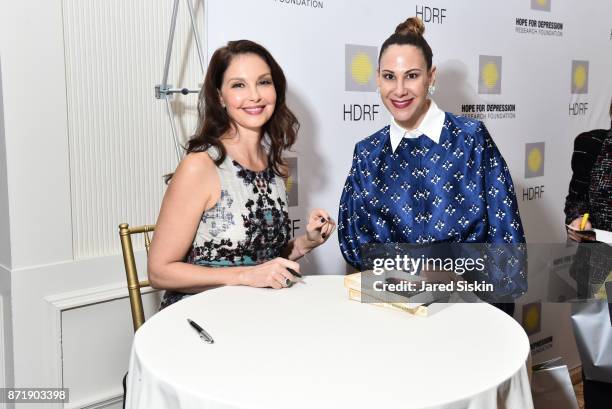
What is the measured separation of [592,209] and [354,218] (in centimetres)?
105

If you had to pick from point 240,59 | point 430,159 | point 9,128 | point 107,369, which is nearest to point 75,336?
point 107,369

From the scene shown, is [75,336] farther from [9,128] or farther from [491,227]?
[491,227]

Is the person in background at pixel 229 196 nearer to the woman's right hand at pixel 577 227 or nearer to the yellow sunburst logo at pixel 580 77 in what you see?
the woman's right hand at pixel 577 227

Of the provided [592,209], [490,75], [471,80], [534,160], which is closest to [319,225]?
[592,209]

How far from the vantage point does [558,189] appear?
382 centimetres

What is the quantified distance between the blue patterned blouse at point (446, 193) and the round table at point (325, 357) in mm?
536

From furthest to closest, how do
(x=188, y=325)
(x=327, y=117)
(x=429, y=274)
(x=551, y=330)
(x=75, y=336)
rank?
1. (x=551, y=330)
2. (x=327, y=117)
3. (x=75, y=336)
4. (x=429, y=274)
5. (x=188, y=325)

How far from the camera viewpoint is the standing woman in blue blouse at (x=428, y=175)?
2076 millimetres

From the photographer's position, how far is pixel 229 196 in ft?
6.35

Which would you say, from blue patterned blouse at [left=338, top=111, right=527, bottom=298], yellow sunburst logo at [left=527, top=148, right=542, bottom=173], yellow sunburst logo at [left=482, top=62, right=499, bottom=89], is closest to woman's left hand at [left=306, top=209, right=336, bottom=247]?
blue patterned blouse at [left=338, top=111, right=527, bottom=298]

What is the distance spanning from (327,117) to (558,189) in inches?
73.3

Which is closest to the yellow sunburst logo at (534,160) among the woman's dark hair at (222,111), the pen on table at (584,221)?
the pen on table at (584,221)

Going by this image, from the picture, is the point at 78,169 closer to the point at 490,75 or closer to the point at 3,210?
the point at 3,210

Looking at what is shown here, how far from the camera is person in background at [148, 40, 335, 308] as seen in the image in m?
1.87
